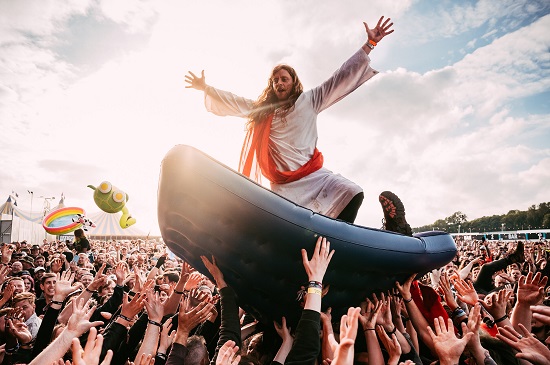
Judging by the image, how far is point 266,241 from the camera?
2.17 meters

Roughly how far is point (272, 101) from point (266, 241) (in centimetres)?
148

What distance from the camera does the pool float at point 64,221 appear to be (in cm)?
1941

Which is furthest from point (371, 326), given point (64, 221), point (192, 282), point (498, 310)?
point (64, 221)

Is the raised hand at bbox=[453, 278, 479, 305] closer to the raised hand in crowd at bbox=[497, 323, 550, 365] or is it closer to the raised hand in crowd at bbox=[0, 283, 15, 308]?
the raised hand in crowd at bbox=[497, 323, 550, 365]

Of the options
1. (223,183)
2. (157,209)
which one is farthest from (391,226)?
(157,209)

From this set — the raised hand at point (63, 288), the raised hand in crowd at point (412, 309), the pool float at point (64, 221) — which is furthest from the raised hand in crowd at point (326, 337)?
the pool float at point (64, 221)

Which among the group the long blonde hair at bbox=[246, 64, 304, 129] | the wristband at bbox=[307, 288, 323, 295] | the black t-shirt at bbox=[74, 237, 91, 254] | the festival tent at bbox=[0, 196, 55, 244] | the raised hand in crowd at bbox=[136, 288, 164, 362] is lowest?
the festival tent at bbox=[0, 196, 55, 244]

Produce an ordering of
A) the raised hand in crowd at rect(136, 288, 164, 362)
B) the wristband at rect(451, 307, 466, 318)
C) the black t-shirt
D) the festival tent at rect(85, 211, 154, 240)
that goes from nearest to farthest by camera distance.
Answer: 1. the raised hand in crowd at rect(136, 288, 164, 362)
2. the wristband at rect(451, 307, 466, 318)
3. the black t-shirt
4. the festival tent at rect(85, 211, 154, 240)

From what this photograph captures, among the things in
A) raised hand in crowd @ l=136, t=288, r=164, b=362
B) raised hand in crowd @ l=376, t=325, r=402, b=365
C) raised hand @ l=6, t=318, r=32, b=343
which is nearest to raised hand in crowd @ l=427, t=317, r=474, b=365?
raised hand in crowd @ l=376, t=325, r=402, b=365

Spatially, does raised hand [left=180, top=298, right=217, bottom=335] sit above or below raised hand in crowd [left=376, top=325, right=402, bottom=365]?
A: below

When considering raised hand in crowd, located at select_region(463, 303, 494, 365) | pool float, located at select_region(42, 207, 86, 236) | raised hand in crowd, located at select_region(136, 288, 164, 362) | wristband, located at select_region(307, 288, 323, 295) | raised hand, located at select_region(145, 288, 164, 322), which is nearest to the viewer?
wristband, located at select_region(307, 288, 323, 295)

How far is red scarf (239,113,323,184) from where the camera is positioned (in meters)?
2.87

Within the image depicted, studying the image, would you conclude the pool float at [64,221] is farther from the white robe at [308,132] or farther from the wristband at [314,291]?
the wristband at [314,291]

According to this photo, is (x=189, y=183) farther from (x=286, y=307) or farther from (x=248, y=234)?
(x=286, y=307)
